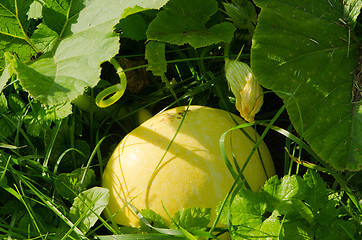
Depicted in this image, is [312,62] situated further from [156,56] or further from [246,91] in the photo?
[156,56]

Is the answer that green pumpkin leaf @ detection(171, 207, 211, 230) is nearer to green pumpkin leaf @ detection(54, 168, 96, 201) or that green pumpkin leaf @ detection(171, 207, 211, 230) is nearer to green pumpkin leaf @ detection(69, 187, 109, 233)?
green pumpkin leaf @ detection(69, 187, 109, 233)

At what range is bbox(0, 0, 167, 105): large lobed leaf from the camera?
1.54 metres

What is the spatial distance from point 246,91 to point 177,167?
13.2 inches

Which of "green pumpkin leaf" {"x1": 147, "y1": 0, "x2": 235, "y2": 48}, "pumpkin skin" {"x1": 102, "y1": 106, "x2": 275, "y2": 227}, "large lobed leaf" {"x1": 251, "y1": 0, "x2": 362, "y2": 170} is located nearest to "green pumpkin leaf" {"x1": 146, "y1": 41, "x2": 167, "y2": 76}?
"green pumpkin leaf" {"x1": 147, "y1": 0, "x2": 235, "y2": 48}

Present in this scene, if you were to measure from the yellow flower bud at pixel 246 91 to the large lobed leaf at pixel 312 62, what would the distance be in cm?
5

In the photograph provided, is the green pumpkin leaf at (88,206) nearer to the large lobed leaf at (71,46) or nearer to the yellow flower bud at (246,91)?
the large lobed leaf at (71,46)

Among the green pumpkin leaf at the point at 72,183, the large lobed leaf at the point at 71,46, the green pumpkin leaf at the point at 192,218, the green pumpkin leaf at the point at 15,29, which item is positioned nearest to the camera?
the green pumpkin leaf at the point at 192,218

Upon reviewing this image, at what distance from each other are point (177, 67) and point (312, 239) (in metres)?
0.94

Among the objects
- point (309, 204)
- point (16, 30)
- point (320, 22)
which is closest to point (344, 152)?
point (309, 204)

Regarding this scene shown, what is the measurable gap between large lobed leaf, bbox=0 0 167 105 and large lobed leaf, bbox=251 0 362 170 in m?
0.38

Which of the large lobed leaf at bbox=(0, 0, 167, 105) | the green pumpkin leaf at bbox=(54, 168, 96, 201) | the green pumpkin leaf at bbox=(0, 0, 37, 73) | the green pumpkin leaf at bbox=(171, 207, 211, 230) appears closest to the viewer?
the green pumpkin leaf at bbox=(171, 207, 211, 230)

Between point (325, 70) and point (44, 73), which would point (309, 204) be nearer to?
point (325, 70)

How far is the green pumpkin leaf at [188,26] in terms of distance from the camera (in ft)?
5.72

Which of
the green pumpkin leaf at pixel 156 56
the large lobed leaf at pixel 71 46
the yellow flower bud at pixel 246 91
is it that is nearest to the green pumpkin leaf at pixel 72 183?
the large lobed leaf at pixel 71 46
